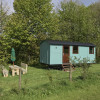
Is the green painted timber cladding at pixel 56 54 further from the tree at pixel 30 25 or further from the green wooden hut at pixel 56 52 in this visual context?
the tree at pixel 30 25

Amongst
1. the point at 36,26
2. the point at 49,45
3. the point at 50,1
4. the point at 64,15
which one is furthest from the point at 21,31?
Result: the point at 64,15

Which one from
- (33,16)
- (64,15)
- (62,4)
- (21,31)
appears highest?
(62,4)

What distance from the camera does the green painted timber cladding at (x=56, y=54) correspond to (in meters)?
12.7

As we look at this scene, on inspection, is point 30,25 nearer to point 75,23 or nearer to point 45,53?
point 45,53

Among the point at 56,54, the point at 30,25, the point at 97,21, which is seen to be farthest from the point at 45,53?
the point at 97,21

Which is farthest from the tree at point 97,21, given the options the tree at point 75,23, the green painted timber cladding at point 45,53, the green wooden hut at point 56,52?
the green painted timber cladding at point 45,53

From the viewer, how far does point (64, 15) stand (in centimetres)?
2480

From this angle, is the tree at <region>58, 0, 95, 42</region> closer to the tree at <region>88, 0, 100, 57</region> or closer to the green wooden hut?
the tree at <region>88, 0, 100, 57</region>

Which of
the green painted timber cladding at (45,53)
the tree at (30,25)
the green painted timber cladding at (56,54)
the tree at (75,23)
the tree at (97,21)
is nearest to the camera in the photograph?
the green painted timber cladding at (56,54)

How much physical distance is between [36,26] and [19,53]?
5236 mm

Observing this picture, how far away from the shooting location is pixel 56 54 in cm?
1292

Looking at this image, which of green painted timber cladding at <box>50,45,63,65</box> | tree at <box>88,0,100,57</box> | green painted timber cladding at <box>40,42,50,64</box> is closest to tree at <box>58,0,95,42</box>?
tree at <box>88,0,100,57</box>

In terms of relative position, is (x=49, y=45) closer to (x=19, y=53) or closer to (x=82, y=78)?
(x=82, y=78)

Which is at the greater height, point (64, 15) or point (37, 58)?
point (64, 15)
